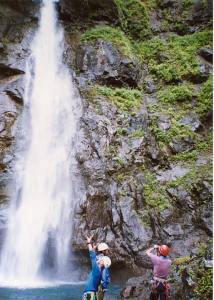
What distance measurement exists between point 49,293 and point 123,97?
903 centimetres

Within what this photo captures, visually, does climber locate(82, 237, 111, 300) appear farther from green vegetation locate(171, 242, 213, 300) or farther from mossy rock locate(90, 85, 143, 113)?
mossy rock locate(90, 85, 143, 113)

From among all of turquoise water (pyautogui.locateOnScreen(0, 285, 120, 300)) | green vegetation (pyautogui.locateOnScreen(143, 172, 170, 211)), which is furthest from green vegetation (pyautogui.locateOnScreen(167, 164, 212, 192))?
turquoise water (pyautogui.locateOnScreen(0, 285, 120, 300))

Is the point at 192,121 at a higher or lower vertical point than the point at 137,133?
higher

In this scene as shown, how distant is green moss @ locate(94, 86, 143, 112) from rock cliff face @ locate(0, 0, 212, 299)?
43 millimetres

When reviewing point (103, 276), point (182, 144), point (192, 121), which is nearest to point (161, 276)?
point (103, 276)

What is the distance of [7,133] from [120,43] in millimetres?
7085

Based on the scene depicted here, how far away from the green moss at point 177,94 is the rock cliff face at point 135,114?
48 mm

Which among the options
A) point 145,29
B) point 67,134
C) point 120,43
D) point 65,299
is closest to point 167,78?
point 120,43

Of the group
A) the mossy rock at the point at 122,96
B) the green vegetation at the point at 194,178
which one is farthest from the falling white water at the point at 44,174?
the green vegetation at the point at 194,178

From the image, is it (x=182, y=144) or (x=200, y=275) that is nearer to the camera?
(x=200, y=275)

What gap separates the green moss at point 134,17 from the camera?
67.2 feet

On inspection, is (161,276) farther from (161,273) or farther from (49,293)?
(49,293)

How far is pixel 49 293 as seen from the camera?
1024cm

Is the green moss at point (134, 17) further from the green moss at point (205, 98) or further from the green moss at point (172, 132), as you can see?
the green moss at point (172, 132)
